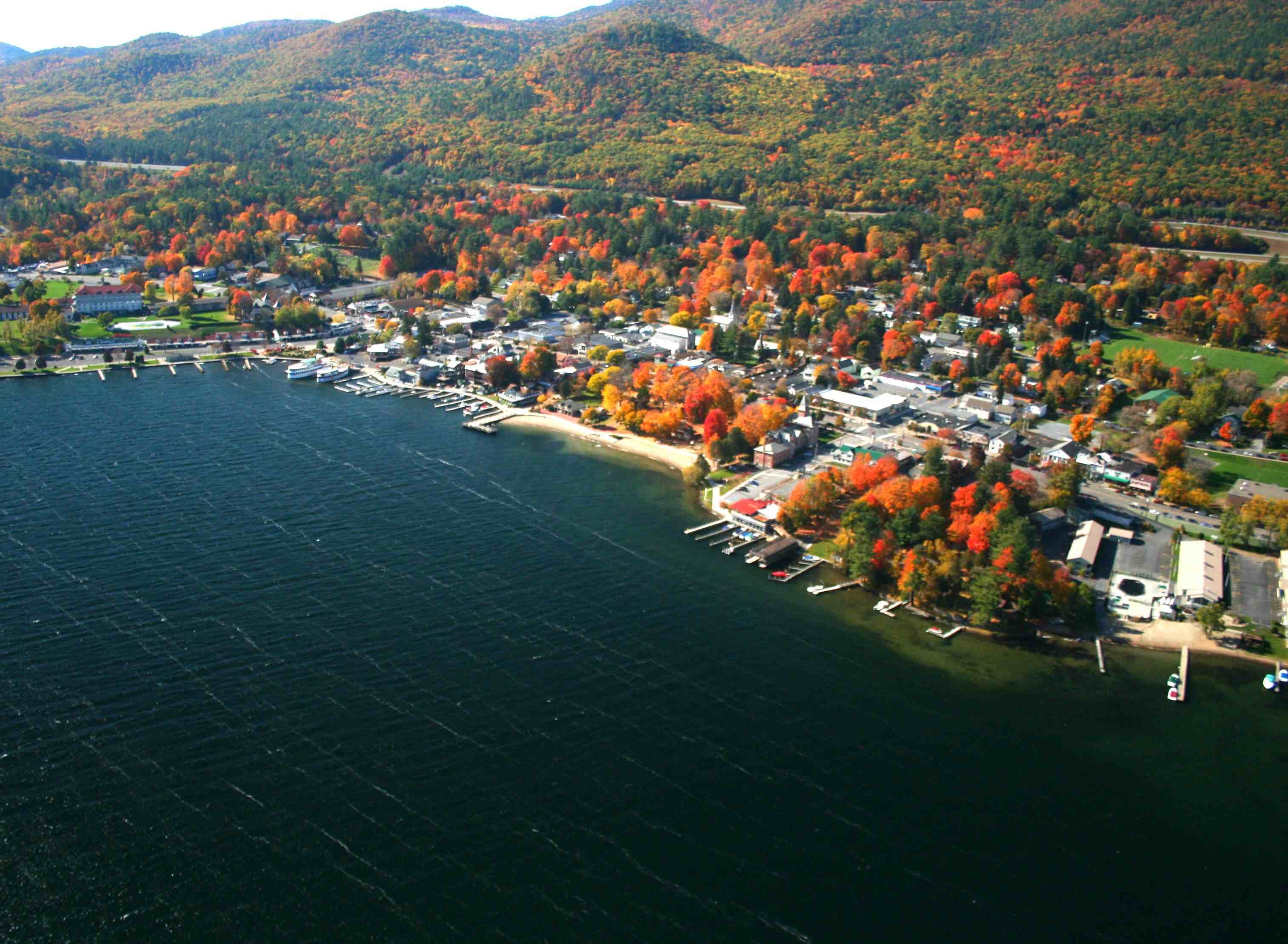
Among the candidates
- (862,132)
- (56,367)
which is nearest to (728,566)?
(56,367)

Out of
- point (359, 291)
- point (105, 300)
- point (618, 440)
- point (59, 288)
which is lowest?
point (618, 440)

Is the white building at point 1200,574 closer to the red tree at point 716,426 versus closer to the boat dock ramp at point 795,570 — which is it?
the boat dock ramp at point 795,570

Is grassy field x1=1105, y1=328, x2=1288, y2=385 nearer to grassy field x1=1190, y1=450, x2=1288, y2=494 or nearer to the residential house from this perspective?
grassy field x1=1190, y1=450, x2=1288, y2=494

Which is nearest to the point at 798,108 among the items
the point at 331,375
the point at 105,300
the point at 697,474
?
the point at 331,375

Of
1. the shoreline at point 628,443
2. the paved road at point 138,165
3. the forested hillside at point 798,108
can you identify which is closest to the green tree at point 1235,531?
the shoreline at point 628,443

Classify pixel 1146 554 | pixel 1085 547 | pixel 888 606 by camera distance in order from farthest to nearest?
1. pixel 1146 554
2. pixel 1085 547
3. pixel 888 606

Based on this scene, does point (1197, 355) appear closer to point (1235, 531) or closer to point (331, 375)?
point (1235, 531)

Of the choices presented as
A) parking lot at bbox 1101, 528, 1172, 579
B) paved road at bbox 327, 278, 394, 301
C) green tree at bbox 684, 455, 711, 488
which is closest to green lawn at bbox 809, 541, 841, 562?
green tree at bbox 684, 455, 711, 488
